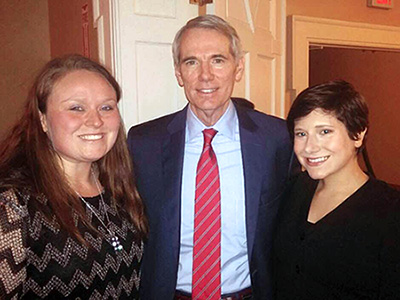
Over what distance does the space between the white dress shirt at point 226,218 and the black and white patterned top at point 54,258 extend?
0.28 meters

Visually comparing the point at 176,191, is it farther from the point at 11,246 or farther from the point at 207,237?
the point at 11,246

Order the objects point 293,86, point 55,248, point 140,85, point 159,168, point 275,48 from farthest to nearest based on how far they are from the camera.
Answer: point 293,86, point 275,48, point 140,85, point 159,168, point 55,248

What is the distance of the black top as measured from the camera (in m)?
1.09

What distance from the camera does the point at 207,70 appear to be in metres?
1.47

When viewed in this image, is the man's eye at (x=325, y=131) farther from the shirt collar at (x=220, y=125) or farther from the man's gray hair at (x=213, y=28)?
the man's gray hair at (x=213, y=28)

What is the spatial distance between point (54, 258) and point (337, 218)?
33.9 inches

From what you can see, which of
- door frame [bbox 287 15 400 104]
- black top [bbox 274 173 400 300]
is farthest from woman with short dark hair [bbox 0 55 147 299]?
door frame [bbox 287 15 400 104]

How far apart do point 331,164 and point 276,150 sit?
0.33 metres

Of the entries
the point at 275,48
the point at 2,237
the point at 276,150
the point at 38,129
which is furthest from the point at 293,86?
the point at 2,237

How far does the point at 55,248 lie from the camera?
1.01 m

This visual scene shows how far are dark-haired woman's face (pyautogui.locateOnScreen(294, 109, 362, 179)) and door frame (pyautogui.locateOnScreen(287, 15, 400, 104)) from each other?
1638 millimetres

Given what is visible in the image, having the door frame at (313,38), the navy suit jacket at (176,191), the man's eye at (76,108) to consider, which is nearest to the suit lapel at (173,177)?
the navy suit jacket at (176,191)

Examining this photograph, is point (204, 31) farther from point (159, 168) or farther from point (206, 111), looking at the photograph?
point (159, 168)

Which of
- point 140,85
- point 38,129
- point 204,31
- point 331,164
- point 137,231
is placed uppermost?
point 204,31
